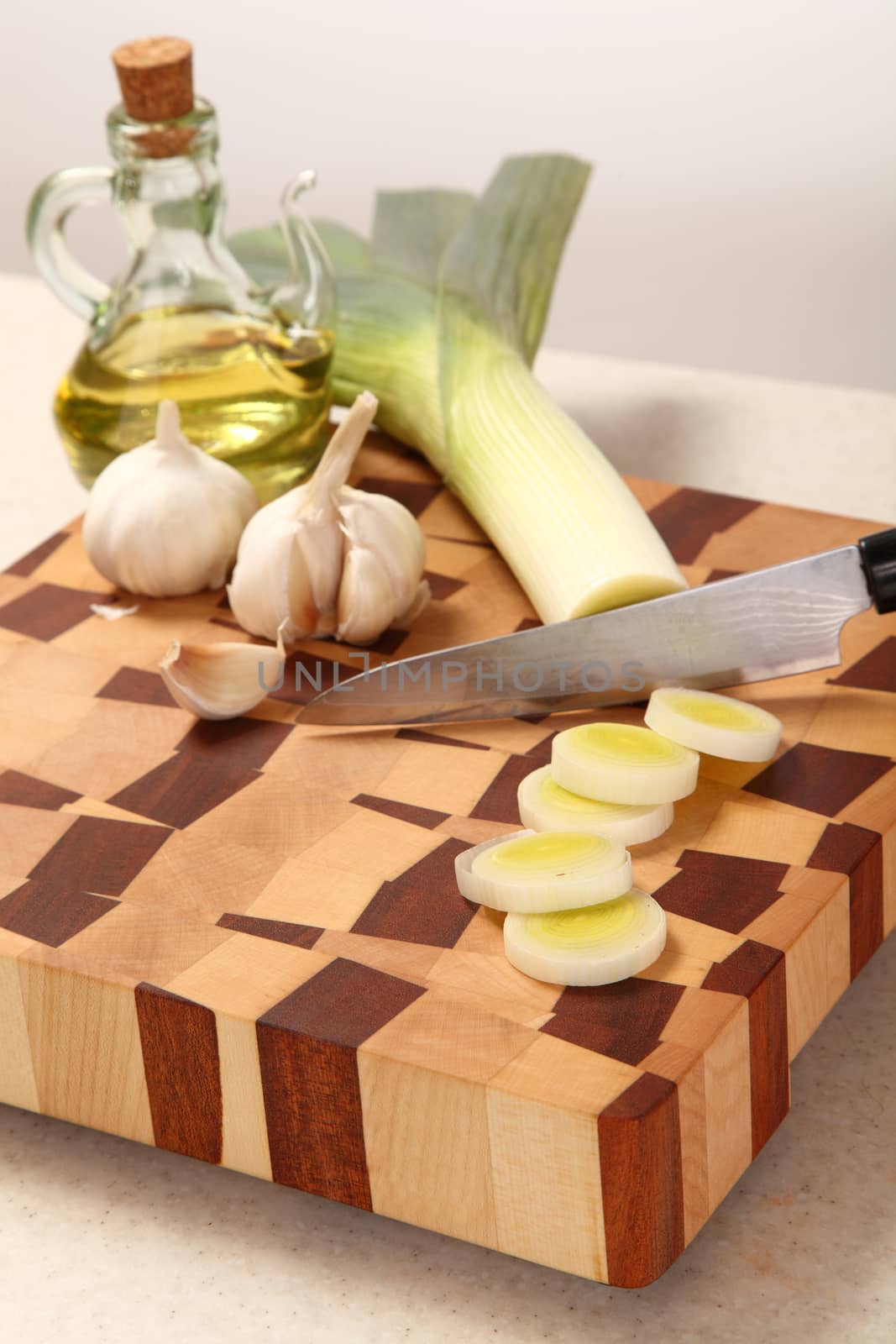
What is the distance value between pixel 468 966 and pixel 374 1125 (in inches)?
3.9

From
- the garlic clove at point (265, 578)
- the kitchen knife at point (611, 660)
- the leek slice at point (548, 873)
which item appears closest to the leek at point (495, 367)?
the kitchen knife at point (611, 660)

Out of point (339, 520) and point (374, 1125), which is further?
point (339, 520)

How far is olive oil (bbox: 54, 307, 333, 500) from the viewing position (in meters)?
1.27

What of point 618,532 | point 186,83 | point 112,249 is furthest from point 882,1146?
point 112,249

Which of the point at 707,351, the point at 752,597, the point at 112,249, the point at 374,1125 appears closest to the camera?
the point at 374,1125

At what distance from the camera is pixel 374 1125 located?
29.8 inches

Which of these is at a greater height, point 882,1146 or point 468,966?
point 468,966

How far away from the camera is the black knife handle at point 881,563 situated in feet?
3.28

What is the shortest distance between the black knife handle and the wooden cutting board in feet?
0.26

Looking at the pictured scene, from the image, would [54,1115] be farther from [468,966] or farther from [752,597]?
[752,597]

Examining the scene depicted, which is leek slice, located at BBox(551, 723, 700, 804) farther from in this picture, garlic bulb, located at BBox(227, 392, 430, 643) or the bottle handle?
the bottle handle

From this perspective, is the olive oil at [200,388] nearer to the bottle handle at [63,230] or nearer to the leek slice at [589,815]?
the bottle handle at [63,230]

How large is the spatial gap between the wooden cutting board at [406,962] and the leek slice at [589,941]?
11mm

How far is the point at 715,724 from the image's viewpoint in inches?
37.9
